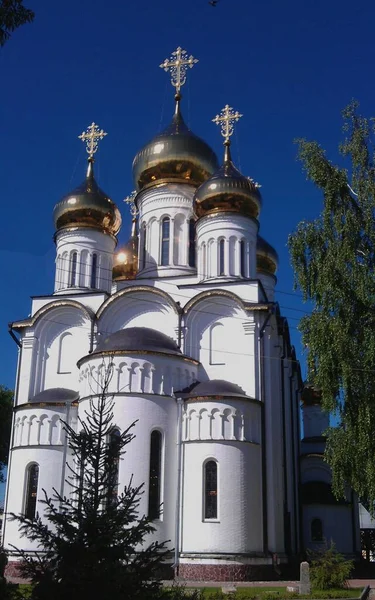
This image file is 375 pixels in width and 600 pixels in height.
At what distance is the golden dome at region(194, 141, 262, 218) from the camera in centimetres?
2070

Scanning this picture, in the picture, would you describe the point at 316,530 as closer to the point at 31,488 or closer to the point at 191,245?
the point at 31,488

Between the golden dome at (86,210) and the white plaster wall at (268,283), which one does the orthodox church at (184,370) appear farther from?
the white plaster wall at (268,283)

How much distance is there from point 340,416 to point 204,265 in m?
9.21

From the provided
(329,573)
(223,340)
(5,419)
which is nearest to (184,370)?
(223,340)

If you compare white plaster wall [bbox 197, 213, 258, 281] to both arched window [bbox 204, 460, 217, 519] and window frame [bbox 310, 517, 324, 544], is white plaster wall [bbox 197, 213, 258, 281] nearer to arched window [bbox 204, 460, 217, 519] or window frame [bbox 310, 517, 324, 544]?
arched window [bbox 204, 460, 217, 519]

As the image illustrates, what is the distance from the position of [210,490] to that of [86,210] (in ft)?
33.2

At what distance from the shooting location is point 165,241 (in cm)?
2305

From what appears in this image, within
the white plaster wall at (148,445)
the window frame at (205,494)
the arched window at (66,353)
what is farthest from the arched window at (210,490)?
the arched window at (66,353)

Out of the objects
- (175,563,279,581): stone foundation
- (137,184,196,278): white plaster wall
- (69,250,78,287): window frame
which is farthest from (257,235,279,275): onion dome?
(175,563,279,581): stone foundation

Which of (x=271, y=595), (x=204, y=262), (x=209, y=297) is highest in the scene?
(x=204, y=262)

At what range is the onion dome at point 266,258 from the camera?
2852 cm

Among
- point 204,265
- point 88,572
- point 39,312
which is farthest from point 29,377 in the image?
point 88,572

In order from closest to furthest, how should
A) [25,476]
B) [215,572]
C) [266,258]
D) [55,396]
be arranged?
[215,572]
[25,476]
[55,396]
[266,258]

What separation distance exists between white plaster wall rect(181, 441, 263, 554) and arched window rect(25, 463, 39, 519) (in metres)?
4.14
